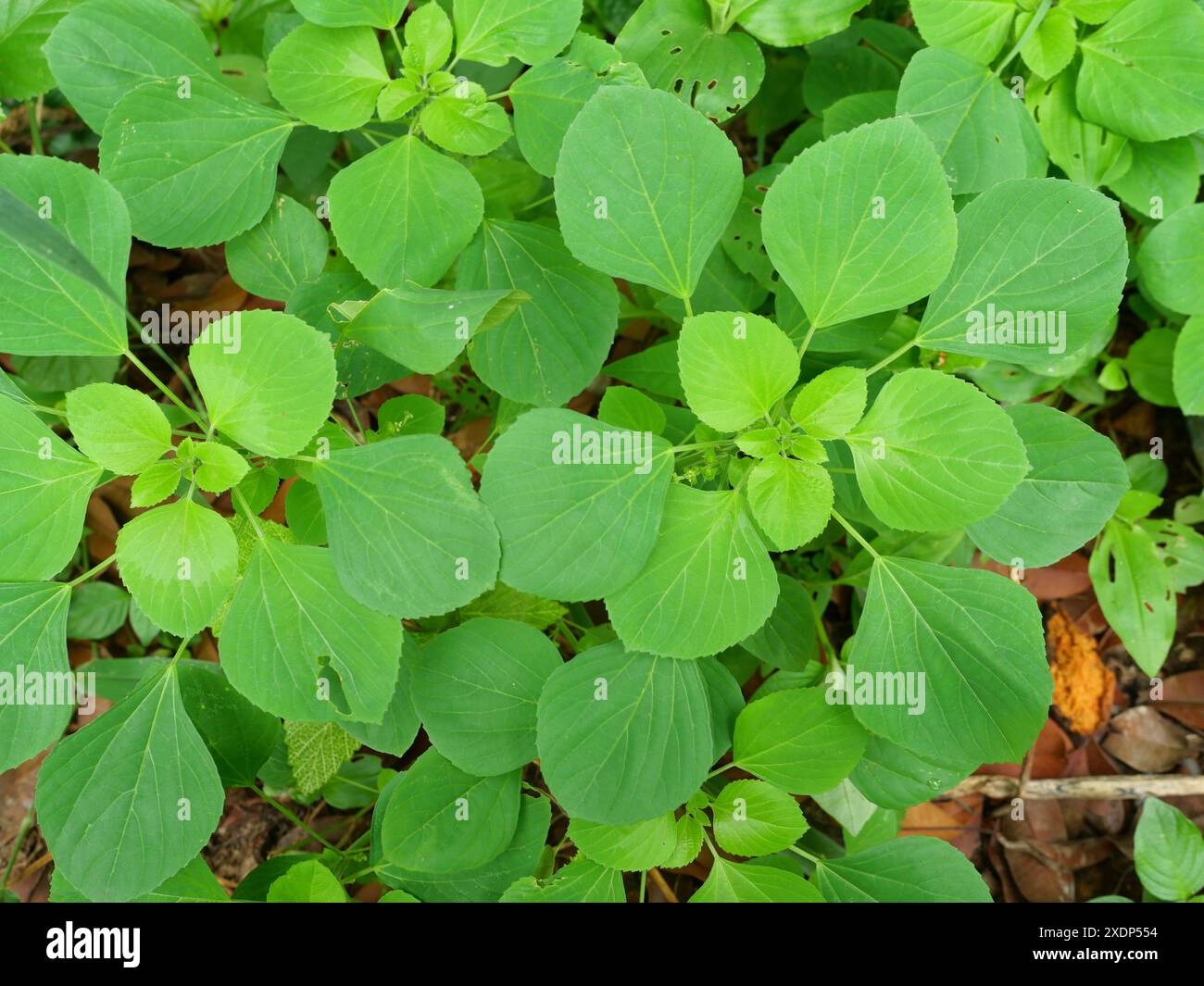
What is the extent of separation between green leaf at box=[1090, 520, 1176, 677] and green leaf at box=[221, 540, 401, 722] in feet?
6.30

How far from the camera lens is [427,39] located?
5.77ft

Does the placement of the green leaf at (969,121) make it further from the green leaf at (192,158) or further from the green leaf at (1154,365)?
the green leaf at (192,158)

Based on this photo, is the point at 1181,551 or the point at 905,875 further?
the point at 1181,551

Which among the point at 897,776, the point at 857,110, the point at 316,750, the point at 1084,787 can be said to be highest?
the point at 857,110

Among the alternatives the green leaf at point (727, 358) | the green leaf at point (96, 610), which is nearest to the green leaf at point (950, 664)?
the green leaf at point (727, 358)

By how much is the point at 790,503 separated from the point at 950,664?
441 millimetres

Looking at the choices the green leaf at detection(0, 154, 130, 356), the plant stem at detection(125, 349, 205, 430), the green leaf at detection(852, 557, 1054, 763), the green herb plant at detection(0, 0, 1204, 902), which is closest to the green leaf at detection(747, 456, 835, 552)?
the green herb plant at detection(0, 0, 1204, 902)

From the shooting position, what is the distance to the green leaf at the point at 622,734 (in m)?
1.62

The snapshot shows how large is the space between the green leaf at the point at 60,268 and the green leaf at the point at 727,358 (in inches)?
40.2

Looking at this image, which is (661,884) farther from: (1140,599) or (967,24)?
(967,24)

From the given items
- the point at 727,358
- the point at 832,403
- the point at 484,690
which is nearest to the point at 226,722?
the point at 484,690

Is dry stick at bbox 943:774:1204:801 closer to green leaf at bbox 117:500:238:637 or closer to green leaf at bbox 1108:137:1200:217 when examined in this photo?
green leaf at bbox 1108:137:1200:217

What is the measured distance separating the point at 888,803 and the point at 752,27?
1679mm

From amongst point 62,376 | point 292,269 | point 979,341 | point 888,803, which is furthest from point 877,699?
point 62,376
